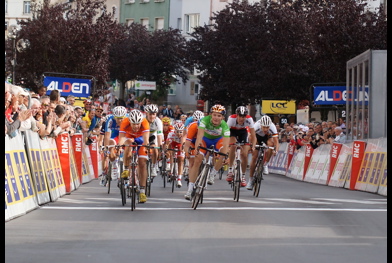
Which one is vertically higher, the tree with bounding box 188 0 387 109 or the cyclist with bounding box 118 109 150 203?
the tree with bounding box 188 0 387 109

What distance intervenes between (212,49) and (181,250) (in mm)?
48862

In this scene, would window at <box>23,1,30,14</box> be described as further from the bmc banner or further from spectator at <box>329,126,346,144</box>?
spectator at <box>329,126,346,144</box>

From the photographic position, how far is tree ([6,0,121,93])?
4834 centimetres

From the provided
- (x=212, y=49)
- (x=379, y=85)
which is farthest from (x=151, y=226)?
(x=212, y=49)

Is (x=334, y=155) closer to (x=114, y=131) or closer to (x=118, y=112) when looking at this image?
(x=114, y=131)

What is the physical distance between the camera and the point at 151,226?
13.8 m

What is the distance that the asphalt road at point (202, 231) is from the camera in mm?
10695

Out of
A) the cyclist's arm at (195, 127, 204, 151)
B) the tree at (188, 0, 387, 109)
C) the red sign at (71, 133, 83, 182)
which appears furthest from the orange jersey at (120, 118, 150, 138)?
the tree at (188, 0, 387, 109)

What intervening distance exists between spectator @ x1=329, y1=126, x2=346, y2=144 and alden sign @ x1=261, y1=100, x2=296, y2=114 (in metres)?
20.2

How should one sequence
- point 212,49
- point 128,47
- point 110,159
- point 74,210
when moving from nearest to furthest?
1. point 74,210
2. point 110,159
3. point 212,49
4. point 128,47

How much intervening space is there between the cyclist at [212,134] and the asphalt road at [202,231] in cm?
66

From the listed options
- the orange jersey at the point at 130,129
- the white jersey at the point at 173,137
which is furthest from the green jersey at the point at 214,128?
the white jersey at the point at 173,137

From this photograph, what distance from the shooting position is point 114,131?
22.0 meters

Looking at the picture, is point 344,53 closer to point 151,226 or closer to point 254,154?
point 254,154
